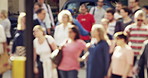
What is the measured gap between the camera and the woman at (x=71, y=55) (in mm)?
8227

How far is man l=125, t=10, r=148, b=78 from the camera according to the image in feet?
A: 29.5

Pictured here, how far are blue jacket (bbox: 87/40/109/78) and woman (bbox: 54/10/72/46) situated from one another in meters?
1.26

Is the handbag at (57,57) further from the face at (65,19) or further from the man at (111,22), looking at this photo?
the man at (111,22)

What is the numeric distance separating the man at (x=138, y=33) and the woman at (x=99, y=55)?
1038 millimetres

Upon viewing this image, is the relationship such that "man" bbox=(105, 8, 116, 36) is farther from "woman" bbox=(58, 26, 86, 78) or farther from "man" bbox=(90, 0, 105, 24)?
"man" bbox=(90, 0, 105, 24)

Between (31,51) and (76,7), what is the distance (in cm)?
1221

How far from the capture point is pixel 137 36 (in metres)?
9.02

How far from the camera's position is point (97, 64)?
811 cm

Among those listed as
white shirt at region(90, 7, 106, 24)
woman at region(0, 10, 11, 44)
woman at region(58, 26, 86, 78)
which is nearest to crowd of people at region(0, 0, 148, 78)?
woman at region(58, 26, 86, 78)

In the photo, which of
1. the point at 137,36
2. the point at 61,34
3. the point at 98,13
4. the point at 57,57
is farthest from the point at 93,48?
the point at 98,13

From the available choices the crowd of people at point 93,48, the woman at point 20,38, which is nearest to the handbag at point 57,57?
the crowd of people at point 93,48

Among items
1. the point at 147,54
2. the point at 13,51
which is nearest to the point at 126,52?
the point at 147,54

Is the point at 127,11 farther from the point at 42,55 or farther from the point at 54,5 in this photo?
the point at 54,5

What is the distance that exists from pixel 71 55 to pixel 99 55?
19.0 inches
